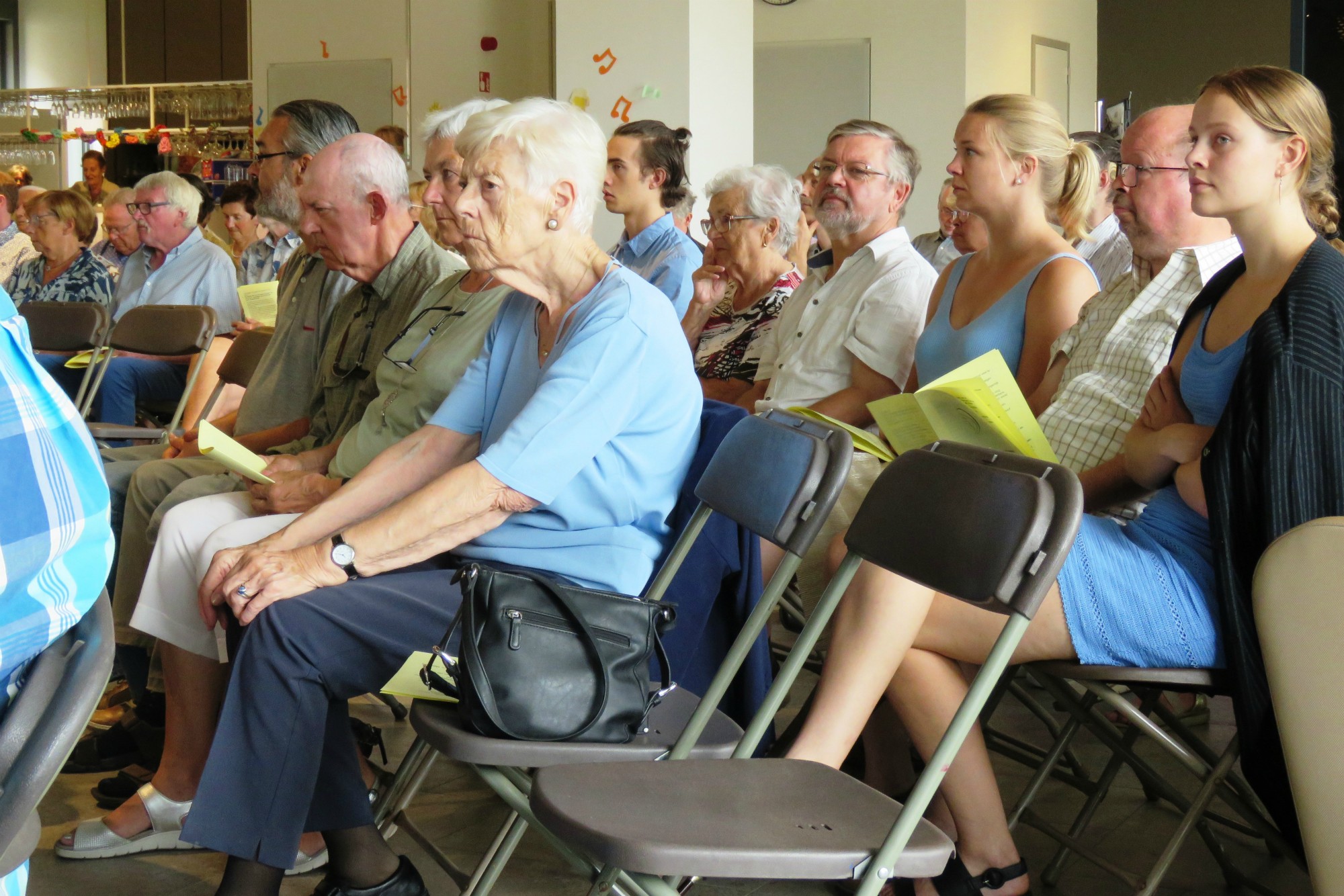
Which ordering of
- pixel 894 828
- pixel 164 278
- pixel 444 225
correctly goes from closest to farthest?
pixel 894 828 < pixel 444 225 < pixel 164 278

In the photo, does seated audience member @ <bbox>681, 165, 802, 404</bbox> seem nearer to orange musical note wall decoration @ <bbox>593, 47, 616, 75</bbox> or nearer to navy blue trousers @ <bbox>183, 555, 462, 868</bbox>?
navy blue trousers @ <bbox>183, 555, 462, 868</bbox>

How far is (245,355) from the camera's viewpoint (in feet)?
12.7

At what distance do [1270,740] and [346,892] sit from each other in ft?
4.81

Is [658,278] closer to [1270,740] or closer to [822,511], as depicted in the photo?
[822,511]

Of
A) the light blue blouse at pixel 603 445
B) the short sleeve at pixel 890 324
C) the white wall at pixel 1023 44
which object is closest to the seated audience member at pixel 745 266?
the short sleeve at pixel 890 324

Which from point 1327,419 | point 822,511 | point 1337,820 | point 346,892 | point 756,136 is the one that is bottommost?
point 346,892

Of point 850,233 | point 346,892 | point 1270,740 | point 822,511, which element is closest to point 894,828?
point 822,511

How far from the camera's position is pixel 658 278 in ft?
13.7

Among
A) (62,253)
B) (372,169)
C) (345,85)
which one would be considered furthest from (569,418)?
(345,85)

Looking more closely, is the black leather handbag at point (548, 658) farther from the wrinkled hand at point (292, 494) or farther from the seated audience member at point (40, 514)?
the wrinkled hand at point (292, 494)

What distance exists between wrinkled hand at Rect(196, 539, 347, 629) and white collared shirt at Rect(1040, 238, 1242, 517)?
4.52 feet

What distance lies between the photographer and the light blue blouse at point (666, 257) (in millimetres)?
4141

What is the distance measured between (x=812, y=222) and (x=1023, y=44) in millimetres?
5136

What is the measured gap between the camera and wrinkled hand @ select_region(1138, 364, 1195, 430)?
2.12 metres
